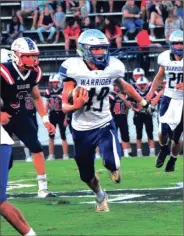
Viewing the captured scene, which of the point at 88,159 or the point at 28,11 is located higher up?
the point at 88,159

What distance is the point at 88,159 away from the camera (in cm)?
909

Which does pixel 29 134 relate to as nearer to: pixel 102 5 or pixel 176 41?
pixel 176 41

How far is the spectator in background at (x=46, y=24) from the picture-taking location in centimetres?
2131

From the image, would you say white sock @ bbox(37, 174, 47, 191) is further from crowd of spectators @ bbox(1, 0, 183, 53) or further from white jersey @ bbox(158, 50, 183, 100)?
crowd of spectators @ bbox(1, 0, 183, 53)

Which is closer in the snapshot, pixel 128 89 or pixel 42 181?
pixel 128 89

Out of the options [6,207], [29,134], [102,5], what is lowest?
[102,5]

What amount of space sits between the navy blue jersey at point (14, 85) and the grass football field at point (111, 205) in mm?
1039

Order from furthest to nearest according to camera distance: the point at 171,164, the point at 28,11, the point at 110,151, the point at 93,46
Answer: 1. the point at 28,11
2. the point at 171,164
3. the point at 93,46
4. the point at 110,151

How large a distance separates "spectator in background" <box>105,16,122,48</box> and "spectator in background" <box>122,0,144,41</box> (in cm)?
57

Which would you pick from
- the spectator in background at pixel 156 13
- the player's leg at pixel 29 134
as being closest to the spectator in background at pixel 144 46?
the spectator in background at pixel 156 13

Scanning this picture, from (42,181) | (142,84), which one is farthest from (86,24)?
(42,181)

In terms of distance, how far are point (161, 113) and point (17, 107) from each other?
3011 mm

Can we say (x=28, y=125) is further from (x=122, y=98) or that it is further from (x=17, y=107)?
(x=122, y=98)

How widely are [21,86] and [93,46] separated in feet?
3.41
